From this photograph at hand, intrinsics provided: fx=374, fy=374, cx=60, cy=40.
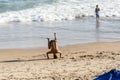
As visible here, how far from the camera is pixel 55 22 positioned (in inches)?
816

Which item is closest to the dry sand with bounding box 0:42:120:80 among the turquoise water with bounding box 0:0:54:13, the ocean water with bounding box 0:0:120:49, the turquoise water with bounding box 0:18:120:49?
the turquoise water with bounding box 0:18:120:49

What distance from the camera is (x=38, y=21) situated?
2122 centimetres

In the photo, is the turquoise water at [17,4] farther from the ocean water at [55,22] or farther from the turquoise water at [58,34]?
the turquoise water at [58,34]

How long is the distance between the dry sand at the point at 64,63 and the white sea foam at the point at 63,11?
8.59m

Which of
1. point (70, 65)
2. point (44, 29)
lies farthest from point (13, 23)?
point (70, 65)

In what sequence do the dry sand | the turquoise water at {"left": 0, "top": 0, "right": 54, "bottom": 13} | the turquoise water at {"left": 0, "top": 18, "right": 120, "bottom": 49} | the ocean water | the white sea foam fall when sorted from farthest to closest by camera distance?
the turquoise water at {"left": 0, "top": 0, "right": 54, "bottom": 13} < the white sea foam < the ocean water < the turquoise water at {"left": 0, "top": 18, "right": 120, "bottom": 49} < the dry sand

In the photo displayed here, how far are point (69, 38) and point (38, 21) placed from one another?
6.36m

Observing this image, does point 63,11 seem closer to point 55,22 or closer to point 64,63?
point 55,22

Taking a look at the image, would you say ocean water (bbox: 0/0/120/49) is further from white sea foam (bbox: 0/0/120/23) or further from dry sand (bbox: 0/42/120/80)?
dry sand (bbox: 0/42/120/80)

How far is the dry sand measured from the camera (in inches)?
369

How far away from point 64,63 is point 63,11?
1386 cm

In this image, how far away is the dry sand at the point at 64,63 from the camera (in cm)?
937

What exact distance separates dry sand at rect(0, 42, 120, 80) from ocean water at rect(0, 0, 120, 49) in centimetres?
106

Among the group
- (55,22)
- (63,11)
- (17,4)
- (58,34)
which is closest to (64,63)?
(58,34)
